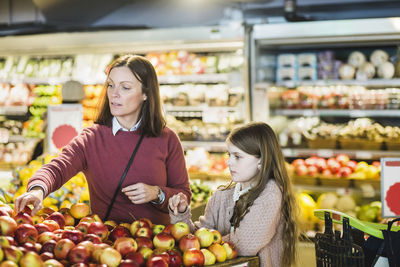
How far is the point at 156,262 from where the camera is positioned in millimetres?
1712


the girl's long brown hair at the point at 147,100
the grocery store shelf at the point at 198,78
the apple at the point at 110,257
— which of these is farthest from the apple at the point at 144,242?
the grocery store shelf at the point at 198,78

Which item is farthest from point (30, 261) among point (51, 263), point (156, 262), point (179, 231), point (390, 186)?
point (390, 186)

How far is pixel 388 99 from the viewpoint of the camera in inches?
178

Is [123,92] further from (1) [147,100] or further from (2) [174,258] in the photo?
(2) [174,258]

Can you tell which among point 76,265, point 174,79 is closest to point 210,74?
point 174,79

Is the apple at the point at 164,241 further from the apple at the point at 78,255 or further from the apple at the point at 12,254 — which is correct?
the apple at the point at 12,254

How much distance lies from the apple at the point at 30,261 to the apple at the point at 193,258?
0.55 meters

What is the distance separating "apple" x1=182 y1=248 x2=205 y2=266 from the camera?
6.08ft

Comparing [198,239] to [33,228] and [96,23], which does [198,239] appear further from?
[96,23]

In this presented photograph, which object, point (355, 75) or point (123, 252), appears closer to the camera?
point (123, 252)

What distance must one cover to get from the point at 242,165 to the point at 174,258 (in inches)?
24.0

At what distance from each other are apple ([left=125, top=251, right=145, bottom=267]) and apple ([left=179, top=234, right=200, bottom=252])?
21 centimetres

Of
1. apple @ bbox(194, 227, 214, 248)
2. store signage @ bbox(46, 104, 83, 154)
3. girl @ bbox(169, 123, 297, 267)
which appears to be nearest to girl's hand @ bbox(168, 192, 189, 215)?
girl @ bbox(169, 123, 297, 267)

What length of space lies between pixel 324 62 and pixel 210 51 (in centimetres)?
126
